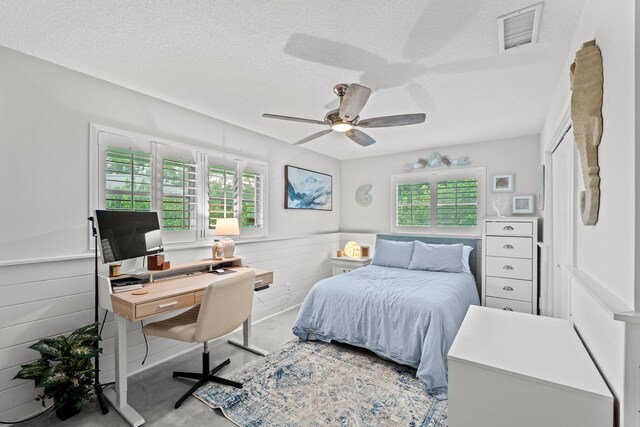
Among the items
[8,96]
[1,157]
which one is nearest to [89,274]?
[1,157]

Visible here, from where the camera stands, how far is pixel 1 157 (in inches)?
78.9

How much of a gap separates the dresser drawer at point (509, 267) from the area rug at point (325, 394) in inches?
77.2

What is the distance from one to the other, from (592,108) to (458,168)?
3.49m

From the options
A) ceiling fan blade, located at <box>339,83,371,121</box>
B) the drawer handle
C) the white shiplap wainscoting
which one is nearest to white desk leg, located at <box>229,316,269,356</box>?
the white shiplap wainscoting

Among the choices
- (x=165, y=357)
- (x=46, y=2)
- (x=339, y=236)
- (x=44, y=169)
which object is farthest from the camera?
(x=339, y=236)

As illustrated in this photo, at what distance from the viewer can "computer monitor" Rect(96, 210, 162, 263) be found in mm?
2229

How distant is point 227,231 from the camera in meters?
3.17

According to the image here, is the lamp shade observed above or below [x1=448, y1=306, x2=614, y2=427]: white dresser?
above

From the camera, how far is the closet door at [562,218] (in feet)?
7.29

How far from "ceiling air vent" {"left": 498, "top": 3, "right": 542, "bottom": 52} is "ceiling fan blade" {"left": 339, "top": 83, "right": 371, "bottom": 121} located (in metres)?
0.83

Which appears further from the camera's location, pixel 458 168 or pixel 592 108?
pixel 458 168

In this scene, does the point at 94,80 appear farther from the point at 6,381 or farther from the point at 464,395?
the point at 464,395

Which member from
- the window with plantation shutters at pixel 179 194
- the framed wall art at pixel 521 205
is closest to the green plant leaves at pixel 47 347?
the window with plantation shutters at pixel 179 194

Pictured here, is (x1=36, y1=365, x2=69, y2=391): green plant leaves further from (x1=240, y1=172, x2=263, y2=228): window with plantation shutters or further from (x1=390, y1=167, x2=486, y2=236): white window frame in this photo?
(x1=390, y1=167, x2=486, y2=236): white window frame
